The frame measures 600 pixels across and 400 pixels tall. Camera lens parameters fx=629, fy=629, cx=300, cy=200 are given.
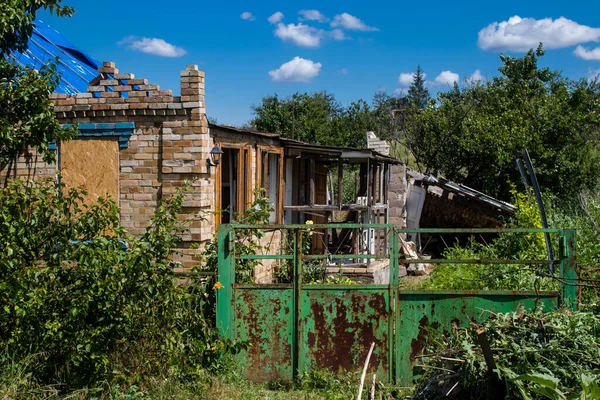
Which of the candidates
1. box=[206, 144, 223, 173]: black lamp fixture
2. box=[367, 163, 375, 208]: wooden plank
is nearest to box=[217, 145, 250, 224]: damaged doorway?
box=[206, 144, 223, 173]: black lamp fixture

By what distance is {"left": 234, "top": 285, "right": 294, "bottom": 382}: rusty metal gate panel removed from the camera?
21.8 ft

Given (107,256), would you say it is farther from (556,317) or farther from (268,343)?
(556,317)

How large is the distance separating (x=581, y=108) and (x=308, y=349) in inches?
710

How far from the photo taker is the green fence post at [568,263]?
6.36 meters

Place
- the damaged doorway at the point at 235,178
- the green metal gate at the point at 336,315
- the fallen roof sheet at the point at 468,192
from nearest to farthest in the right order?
the green metal gate at the point at 336,315 → the damaged doorway at the point at 235,178 → the fallen roof sheet at the point at 468,192

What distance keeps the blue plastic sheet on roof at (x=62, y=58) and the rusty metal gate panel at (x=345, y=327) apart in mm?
7764

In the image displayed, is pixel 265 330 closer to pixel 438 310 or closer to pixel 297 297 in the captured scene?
pixel 297 297

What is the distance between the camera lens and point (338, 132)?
101 feet

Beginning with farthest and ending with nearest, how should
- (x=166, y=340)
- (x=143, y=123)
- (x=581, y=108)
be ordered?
(x=581, y=108) < (x=143, y=123) < (x=166, y=340)

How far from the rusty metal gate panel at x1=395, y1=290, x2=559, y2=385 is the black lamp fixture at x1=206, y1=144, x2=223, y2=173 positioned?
4018mm

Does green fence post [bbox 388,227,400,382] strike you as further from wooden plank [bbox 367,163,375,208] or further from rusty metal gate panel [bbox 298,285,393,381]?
wooden plank [bbox 367,163,375,208]

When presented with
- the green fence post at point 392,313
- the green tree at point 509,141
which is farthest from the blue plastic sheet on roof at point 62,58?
the green tree at point 509,141

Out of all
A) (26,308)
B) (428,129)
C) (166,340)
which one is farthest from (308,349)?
(428,129)

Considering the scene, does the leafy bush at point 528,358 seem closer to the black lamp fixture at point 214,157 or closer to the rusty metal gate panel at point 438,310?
the rusty metal gate panel at point 438,310
